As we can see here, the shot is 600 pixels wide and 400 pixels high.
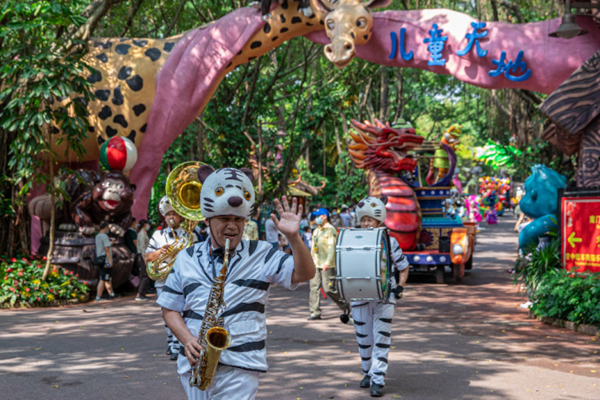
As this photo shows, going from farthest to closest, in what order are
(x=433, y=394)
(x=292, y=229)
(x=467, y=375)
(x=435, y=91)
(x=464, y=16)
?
(x=435, y=91) → (x=464, y=16) → (x=467, y=375) → (x=433, y=394) → (x=292, y=229)

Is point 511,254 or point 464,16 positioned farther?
point 511,254

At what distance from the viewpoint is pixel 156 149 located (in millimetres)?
14773

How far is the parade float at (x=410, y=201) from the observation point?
15.2m

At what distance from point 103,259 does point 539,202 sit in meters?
7.97

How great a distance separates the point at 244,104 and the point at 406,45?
697 centimetres

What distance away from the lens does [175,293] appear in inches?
145

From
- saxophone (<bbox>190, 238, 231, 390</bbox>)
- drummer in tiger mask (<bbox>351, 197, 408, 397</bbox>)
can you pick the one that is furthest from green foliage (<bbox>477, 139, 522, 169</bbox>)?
saxophone (<bbox>190, 238, 231, 390</bbox>)

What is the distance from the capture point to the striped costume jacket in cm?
356

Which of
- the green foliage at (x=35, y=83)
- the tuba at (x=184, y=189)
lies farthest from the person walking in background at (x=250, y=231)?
the tuba at (x=184, y=189)

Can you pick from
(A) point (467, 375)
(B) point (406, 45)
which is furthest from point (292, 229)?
(B) point (406, 45)

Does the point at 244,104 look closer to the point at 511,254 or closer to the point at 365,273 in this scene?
the point at 511,254

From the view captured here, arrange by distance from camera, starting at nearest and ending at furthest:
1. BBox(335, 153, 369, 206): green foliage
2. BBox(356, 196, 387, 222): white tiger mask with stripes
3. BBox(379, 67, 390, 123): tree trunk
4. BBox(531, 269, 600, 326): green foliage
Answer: BBox(356, 196, 387, 222): white tiger mask with stripes
BBox(531, 269, 600, 326): green foliage
BBox(379, 67, 390, 123): tree trunk
BBox(335, 153, 369, 206): green foliage

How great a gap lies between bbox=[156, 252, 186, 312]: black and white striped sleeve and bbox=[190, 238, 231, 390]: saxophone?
0.33m

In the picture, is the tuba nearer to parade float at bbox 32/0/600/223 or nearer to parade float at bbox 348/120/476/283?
parade float at bbox 32/0/600/223
